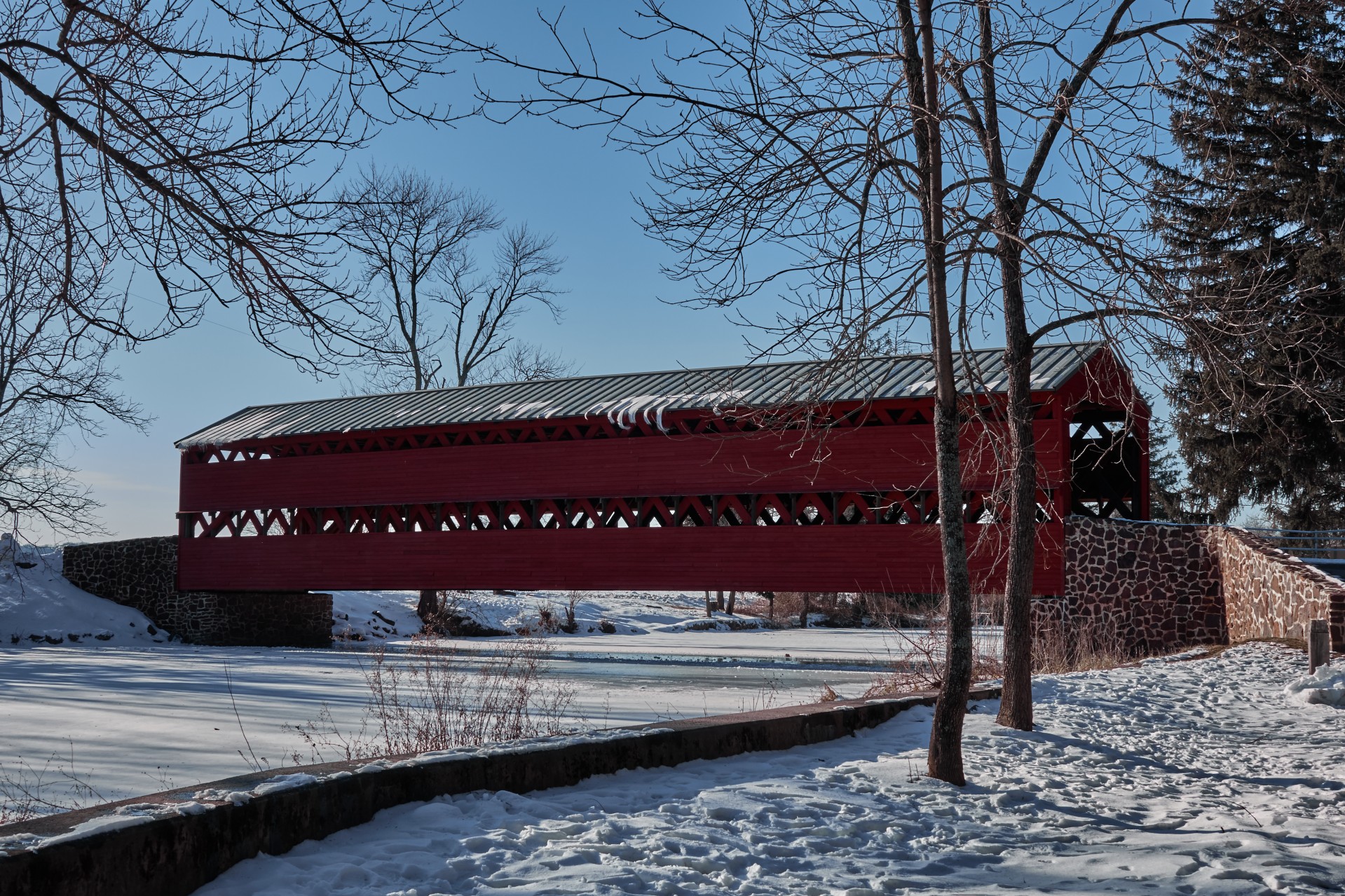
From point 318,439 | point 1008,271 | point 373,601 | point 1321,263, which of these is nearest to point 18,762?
point 1008,271

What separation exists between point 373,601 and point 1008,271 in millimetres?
23328

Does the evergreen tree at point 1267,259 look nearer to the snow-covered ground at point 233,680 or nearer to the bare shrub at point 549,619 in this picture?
the snow-covered ground at point 233,680

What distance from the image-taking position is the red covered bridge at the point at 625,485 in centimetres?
1435

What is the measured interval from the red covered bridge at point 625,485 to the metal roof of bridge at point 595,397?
0.17 ft

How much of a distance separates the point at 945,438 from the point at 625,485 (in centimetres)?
1169

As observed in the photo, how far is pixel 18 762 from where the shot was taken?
620cm

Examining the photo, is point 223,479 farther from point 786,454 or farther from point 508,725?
point 508,725

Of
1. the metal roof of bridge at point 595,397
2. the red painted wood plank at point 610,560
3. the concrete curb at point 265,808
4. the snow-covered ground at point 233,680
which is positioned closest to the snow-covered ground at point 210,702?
the snow-covered ground at point 233,680

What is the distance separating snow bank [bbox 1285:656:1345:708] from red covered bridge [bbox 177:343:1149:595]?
4.20 meters

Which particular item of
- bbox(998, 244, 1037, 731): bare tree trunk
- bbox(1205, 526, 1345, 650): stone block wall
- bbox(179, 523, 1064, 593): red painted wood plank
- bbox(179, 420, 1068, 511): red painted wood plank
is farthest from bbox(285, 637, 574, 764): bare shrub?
bbox(1205, 526, 1345, 650): stone block wall

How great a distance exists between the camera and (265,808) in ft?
10.5

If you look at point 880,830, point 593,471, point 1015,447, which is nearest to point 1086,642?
point 593,471

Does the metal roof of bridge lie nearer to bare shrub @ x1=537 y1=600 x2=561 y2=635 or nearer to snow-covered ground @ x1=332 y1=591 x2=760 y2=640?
snow-covered ground @ x1=332 y1=591 x2=760 y2=640

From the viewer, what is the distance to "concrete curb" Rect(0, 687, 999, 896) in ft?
8.87
